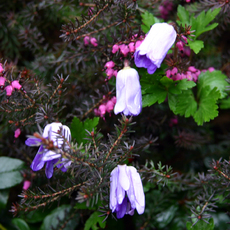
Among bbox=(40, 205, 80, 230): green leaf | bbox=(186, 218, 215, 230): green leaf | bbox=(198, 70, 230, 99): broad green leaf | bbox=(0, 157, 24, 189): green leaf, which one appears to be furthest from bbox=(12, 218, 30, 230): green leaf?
bbox=(198, 70, 230, 99): broad green leaf

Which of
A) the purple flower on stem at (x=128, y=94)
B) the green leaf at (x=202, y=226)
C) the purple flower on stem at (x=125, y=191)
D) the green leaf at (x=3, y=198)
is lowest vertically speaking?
the green leaf at (x=202, y=226)

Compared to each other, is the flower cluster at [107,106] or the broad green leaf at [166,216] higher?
the flower cluster at [107,106]

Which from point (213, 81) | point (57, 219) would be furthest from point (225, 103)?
point (57, 219)

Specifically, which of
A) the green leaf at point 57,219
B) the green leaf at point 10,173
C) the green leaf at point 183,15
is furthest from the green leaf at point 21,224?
the green leaf at point 183,15

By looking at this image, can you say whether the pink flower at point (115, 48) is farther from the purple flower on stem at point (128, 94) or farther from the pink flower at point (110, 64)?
the purple flower on stem at point (128, 94)

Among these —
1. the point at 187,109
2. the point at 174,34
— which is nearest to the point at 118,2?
the point at 174,34

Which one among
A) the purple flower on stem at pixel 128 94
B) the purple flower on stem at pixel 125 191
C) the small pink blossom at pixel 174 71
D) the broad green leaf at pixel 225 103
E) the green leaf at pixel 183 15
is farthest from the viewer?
the broad green leaf at pixel 225 103

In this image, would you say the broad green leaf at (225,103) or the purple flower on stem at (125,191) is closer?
the purple flower on stem at (125,191)
